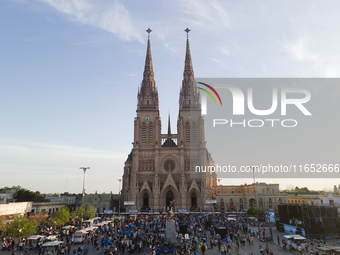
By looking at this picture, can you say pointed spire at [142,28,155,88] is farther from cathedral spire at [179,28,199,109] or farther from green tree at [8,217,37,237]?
green tree at [8,217,37,237]

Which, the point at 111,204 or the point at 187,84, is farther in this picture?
the point at 187,84

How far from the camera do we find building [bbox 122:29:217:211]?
70625 millimetres

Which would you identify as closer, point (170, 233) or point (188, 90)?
point (170, 233)

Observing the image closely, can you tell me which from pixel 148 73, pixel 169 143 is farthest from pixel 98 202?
pixel 148 73

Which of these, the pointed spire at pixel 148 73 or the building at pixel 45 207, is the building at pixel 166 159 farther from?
the building at pixel 45 207

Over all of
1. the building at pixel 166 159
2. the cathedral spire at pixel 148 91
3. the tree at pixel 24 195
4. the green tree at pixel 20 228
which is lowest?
the green tree at pixel 20 228

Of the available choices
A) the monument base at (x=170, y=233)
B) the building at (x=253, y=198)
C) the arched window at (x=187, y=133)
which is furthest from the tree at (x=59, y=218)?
the building at (x=253, y=198)

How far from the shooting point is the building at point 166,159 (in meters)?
70.6

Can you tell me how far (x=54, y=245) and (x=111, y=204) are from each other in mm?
55239

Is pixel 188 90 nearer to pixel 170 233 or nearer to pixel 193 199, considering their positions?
pixel 193 199

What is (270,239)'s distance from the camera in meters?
31.1

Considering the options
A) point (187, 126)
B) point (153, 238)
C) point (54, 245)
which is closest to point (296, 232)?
point (153, 238)

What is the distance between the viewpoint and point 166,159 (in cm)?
7588

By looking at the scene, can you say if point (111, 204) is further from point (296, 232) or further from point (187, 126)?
point (296, 232)
